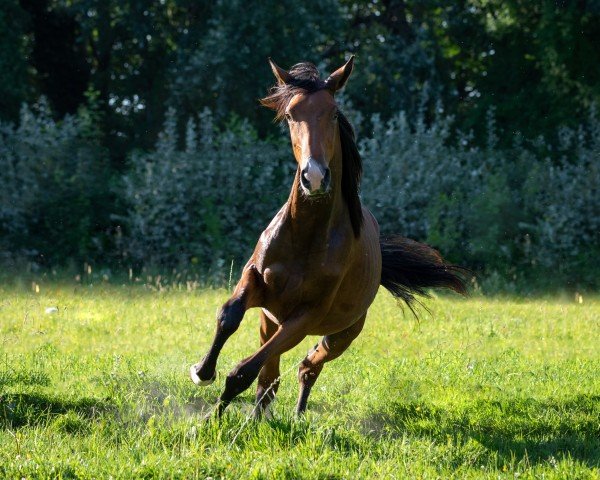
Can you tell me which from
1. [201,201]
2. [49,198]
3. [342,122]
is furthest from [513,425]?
[49,198]

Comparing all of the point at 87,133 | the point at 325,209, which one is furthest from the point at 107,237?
the point at 325,209

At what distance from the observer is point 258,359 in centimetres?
579

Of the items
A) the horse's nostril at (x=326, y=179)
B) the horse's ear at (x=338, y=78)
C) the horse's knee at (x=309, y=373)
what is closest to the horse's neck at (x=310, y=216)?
the horse's ear at (x=338, y=78)

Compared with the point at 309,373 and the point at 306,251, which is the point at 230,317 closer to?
the point at 306,251

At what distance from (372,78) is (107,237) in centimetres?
743

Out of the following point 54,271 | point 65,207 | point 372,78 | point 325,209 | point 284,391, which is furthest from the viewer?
point 372,78

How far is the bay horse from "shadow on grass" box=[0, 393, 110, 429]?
1.05 metres

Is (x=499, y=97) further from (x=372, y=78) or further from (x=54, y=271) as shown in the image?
(x=54, y=271)

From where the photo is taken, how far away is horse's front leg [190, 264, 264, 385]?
19.4 ft

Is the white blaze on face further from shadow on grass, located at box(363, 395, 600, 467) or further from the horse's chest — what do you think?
shadow on grass, located at box(363, 395, 600, 467)

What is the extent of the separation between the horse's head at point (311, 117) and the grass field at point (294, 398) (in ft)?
5.13

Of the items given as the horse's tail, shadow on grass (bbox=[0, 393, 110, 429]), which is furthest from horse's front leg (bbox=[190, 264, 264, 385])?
the horse's tail

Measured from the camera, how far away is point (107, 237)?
675 inches

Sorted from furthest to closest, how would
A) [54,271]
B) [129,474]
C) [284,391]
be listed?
[54,271], [284,391], [129,474]
